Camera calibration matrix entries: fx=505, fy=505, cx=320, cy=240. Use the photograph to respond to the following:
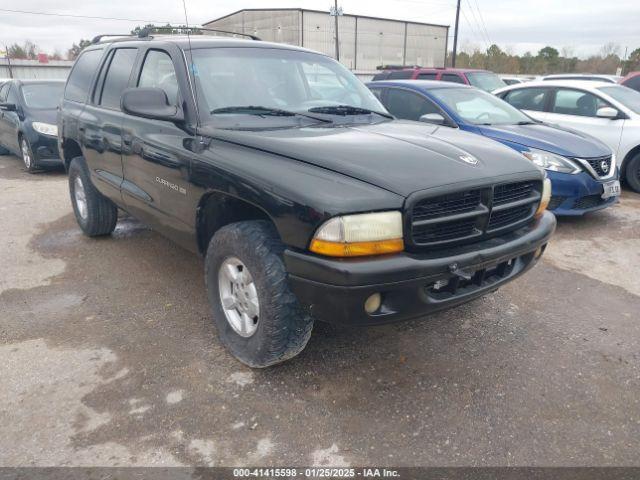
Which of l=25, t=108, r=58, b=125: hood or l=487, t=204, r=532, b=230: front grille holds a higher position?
l=25, t=108, r=58, b=125: hood

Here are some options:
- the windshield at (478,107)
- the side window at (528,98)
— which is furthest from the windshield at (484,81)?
the windshield at (478,107)

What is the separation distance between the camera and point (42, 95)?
9297mm

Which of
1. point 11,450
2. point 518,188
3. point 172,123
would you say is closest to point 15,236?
point 172,123

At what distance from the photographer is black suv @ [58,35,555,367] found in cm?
233

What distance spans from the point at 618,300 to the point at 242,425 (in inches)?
122

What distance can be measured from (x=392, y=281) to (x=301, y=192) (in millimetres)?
589

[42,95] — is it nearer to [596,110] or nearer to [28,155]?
[28,155]

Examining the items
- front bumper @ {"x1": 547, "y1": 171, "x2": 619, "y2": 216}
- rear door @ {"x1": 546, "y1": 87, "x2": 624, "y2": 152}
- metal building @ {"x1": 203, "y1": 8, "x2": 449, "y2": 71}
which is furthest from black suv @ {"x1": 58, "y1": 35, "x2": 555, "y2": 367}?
metal building @ {"x1": 203, "y1": 8, "x2": 449, "y2": 71}

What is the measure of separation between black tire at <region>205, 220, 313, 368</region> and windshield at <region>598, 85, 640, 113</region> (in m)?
7.12

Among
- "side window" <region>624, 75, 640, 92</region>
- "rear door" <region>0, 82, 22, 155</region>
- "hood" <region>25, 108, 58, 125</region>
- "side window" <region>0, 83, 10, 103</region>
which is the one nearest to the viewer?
"hood" <region>25, 108, 58, 125</region>

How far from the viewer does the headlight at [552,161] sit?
554 centimetres

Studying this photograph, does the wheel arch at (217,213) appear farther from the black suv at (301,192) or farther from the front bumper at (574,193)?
the front bumper at (574,193)

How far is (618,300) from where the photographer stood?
3947mm

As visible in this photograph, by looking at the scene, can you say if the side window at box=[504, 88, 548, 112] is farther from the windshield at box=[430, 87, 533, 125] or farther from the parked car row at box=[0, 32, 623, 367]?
the parked car row at box=[0, 32, 623, 367]
